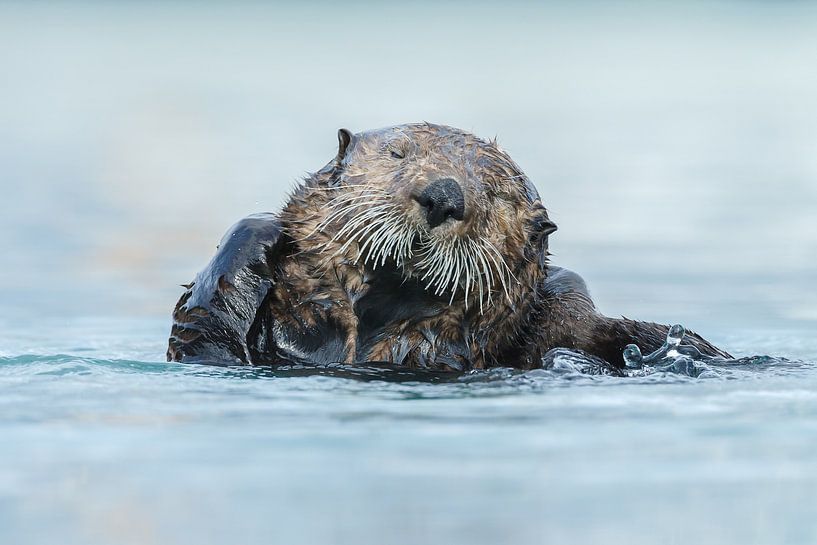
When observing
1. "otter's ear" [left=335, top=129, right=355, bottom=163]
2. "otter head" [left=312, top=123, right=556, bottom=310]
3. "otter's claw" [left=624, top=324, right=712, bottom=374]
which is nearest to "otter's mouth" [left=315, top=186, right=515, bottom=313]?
"otter head" [left=312, top=123, right=556, bottom=310]

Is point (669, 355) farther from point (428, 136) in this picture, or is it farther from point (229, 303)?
point (229, 303)

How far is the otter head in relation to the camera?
18.8 feet

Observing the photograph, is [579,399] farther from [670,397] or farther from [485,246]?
[485,246]

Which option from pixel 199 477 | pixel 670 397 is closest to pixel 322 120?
pixel 670 397

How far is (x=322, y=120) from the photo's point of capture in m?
16.0

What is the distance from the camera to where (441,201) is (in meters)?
5.62

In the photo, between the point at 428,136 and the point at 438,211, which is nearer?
the point at 438,211

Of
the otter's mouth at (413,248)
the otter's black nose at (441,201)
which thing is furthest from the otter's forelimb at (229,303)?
the otter's black nose at (441,201)

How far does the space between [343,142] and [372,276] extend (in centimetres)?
80

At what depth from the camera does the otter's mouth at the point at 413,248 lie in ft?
18.8

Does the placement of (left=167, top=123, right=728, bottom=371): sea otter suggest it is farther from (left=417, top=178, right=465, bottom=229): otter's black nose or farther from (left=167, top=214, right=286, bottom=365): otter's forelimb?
(left=417, top=178, right=465, bottom=229): otter's black nose

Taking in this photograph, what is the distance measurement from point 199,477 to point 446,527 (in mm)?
855

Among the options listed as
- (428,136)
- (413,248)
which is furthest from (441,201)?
(428,136)

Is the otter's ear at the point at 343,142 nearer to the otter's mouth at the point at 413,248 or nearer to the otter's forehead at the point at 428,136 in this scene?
the otter's forehead at the point at 428,136
